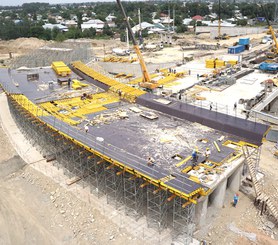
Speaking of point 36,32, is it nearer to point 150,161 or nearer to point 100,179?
point 100,179

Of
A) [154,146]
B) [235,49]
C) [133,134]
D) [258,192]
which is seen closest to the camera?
[258,192]

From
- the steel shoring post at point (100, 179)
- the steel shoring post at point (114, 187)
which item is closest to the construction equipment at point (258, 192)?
the steel shoring post at point (114, 187)

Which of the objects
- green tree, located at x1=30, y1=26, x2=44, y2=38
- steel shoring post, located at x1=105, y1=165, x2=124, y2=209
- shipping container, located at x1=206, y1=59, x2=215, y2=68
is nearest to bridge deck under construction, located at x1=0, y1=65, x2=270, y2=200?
steel shoring post, located at x1=105, y1=165, x2=124, y2=209

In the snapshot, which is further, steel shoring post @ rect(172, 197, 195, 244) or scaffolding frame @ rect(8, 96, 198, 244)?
scaffolding frame @ rect(8, 96, 198, 244)

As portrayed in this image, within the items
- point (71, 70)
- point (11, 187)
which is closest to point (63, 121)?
point (11, 187)

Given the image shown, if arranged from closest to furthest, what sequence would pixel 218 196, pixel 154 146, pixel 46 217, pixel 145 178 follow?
pixel 145 178 < pixel 218 196 < pixel 46 217 < pixel 154 146

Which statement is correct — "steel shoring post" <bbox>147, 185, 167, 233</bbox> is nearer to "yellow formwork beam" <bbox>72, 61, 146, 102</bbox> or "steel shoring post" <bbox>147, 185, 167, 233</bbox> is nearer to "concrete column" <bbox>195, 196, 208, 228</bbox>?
"concrete column" <bbox>195, 196, 208, 228</bbox>

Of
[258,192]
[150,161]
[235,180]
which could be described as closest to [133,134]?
[150,161]
